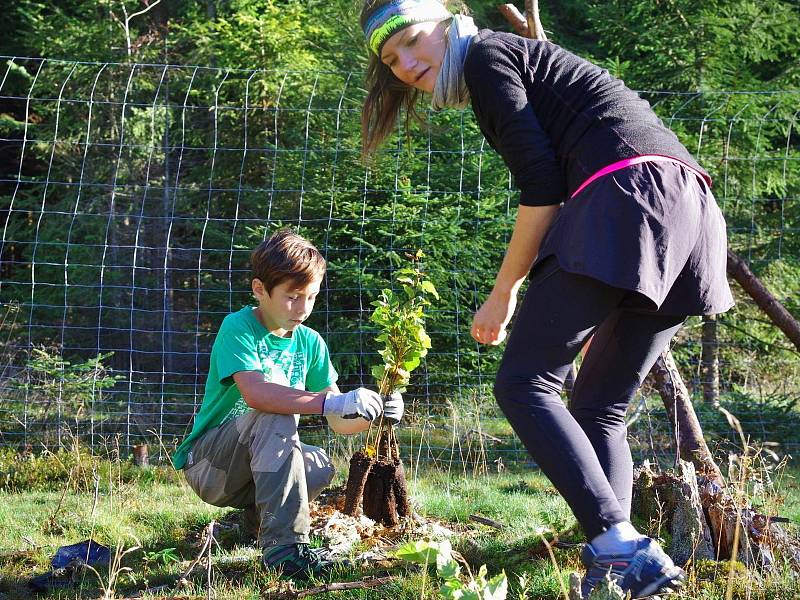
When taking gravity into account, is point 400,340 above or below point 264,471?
above

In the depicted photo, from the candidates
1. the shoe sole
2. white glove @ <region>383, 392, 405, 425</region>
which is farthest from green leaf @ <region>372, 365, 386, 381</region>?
the shoe sole

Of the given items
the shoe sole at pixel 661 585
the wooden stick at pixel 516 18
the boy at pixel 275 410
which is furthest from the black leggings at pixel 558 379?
the wooden stick at pixel 516 18

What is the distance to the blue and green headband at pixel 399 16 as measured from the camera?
2.21 metres

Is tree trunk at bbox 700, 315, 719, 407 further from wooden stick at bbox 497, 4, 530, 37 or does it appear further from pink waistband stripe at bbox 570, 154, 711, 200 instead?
pink waistband stripe at bbox 570, 154, 711, 200

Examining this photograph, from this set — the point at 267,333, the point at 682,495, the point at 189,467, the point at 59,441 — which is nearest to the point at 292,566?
the point at 189,467

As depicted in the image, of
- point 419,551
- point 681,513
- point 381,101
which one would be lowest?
point 681,513

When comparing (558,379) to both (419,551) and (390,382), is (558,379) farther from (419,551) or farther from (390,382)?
(390,382)

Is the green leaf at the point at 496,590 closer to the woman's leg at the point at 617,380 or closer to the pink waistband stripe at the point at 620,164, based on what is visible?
the woman's leg at the point at 617,380

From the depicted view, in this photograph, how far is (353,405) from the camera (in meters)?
2.57

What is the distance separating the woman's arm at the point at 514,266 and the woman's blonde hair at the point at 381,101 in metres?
0.57

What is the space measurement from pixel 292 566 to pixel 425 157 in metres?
4.57

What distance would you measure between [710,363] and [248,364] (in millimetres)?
4440

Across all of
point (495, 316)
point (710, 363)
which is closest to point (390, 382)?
Answer: point (495, 316)

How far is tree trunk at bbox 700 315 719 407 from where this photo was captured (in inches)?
237
